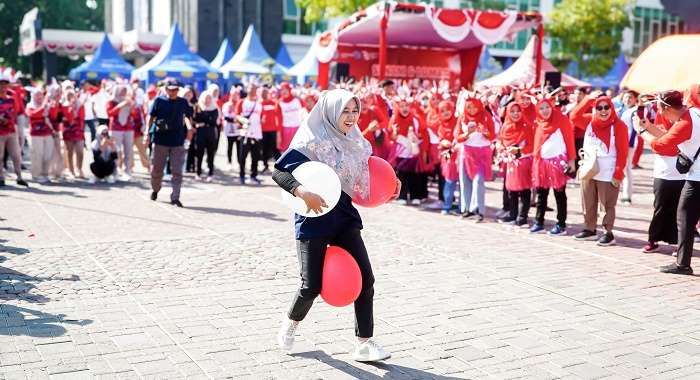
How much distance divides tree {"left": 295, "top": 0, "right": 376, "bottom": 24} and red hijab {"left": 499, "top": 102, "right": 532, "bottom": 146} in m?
22.1

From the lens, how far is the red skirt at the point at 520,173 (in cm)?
1002

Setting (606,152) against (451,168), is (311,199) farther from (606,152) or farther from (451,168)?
(451,168)

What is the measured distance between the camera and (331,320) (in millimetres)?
5785

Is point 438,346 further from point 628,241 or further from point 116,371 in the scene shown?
point 628,241

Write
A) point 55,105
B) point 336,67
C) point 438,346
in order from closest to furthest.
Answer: point 438,346 < point 55,105 < point 336,67

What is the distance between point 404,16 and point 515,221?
384 inches

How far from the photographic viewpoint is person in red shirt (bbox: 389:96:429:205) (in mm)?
12062

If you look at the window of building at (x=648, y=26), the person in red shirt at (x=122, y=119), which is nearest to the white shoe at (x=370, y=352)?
the person in red shirt at (x=122, y=119)

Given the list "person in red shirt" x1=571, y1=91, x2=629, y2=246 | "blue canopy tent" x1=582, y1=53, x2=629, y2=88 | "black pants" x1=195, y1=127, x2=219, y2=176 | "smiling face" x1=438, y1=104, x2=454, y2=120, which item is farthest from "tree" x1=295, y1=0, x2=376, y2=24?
"person in red shirt" x1=571, y1=91, x2=629, y2=246

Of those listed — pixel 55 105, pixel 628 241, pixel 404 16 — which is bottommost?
pixel 628 241

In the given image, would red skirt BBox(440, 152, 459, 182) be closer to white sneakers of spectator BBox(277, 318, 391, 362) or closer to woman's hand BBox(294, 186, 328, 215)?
white sneakers of spectator BBox(277, 318, 391, 362)

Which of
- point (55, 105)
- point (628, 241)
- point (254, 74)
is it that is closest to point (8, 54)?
point (254, 74)

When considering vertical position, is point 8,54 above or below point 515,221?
above

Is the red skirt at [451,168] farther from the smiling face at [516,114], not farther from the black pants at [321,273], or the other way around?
the black pants at [321,273]
